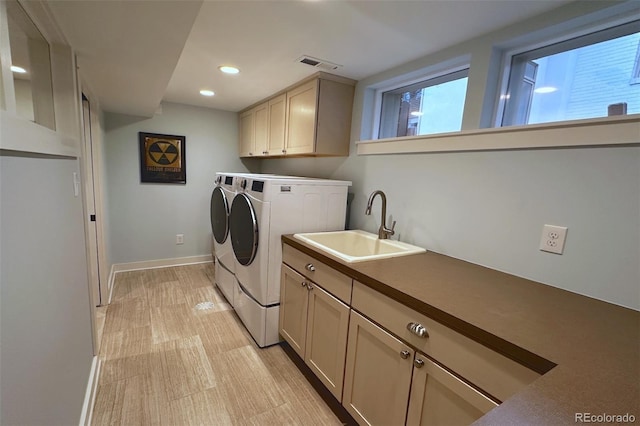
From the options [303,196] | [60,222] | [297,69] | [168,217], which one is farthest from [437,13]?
[168,217]

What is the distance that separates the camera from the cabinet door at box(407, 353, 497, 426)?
904 mm

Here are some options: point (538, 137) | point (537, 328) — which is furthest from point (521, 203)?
point (537, 328)

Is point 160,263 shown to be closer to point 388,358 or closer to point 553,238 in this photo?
point 388,358

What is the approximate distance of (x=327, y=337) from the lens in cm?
159

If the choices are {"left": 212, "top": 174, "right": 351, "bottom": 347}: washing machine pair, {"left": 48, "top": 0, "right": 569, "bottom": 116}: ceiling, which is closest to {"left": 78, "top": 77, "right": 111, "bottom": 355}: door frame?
{"left": 48, "top": 0, "right": 569, "bottom": 116}: ceiling

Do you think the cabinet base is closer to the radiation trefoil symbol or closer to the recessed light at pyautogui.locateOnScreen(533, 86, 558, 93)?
the recessed light at pyautogui.locateOnScreen(533, 86, 558, 93)

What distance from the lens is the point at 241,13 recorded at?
1408 mm

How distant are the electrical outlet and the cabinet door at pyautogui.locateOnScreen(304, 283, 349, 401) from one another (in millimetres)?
969

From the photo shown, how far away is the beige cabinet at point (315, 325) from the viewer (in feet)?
4.89

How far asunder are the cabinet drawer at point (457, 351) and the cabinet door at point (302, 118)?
1499 millimetres

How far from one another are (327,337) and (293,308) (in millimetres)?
413

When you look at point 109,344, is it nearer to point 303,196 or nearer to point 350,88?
point 303,196

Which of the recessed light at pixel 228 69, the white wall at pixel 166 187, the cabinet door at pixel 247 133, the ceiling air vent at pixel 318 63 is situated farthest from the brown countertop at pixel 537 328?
the white wall at pixel 166 187

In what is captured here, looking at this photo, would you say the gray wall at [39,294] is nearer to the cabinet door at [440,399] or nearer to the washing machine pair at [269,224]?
the washing machine pair at [269,224]
